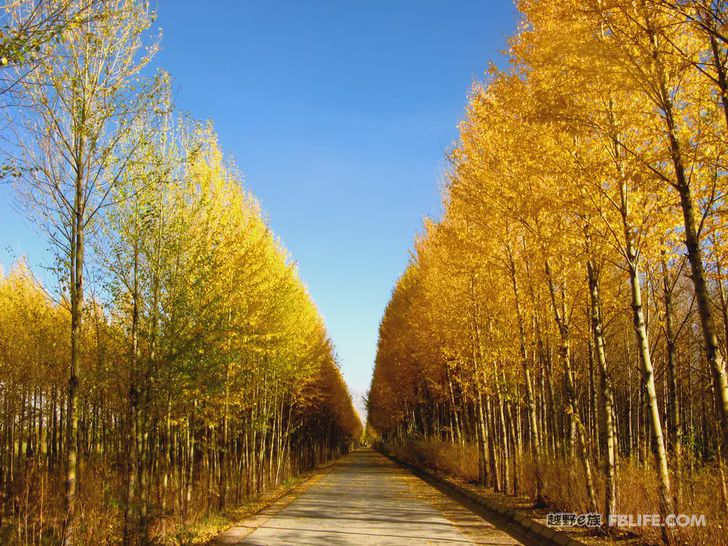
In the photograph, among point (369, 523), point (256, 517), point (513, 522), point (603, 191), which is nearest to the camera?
point (603, 191)

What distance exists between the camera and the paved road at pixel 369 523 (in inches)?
350

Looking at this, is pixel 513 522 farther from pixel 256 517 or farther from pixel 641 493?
pixel 256 517

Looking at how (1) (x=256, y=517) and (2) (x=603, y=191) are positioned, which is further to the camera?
(1) (x=256, y=517)

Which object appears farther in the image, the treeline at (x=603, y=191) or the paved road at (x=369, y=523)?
the paved road at (x=369, y=523)

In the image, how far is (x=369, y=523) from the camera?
10758mm

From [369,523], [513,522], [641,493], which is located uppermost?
[641,493]

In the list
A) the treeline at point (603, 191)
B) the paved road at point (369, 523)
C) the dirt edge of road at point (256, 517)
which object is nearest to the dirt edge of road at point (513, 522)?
the paved road at point (369, 523)

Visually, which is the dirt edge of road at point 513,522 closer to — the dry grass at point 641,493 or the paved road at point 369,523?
the paved road at point 369,523

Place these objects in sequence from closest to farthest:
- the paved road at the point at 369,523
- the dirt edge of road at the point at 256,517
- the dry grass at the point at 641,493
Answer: the dry grass at the point at 641,493 → the paved road at the point at 369,523 → the dirt edge of road at the point at 256,517

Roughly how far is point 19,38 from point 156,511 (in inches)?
325

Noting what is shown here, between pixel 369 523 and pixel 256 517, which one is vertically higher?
pixel 369 523

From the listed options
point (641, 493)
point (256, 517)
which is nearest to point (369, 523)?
point (256, 517)

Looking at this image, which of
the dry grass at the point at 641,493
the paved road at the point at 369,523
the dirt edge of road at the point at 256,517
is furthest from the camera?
the dirt edge of road at the point at 256,517

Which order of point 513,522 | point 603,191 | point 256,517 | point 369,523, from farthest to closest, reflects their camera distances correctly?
point 256,517
point 513,522
point 369,523
point 603,191
